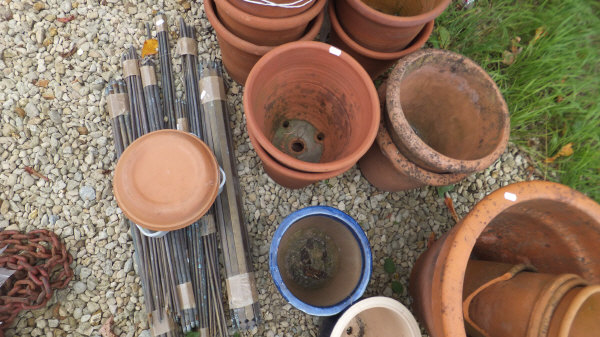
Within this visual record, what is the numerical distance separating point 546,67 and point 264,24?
80.7 inches

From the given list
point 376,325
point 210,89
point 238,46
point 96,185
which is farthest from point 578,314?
point 96,185

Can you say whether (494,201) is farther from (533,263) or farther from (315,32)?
(315,32)

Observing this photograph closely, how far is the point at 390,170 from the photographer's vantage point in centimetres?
192

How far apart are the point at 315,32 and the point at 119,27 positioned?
1.40 meters

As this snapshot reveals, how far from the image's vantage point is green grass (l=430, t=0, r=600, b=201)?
231 centimetres

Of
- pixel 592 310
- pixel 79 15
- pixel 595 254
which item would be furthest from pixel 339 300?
pixel 79 15

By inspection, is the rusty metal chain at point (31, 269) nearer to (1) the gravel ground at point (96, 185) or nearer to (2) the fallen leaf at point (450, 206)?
(1) the gravel ground at point (96, 185)

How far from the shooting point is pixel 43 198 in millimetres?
2023

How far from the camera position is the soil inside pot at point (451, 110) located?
69.7 inches

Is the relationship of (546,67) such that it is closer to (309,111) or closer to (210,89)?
(309,111)

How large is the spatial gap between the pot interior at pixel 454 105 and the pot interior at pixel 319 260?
32.3 inches

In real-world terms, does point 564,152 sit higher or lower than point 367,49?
lower

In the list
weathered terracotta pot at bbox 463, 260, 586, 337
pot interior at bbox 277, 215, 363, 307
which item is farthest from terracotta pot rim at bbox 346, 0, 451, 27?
weathered terracotta pot at bbox 463, 260, 586, 337

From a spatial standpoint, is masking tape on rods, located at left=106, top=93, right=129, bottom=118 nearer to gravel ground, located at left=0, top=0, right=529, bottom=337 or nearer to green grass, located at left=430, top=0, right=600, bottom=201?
gravel ground, located at left=0, top=0, right=529, bottom=337
